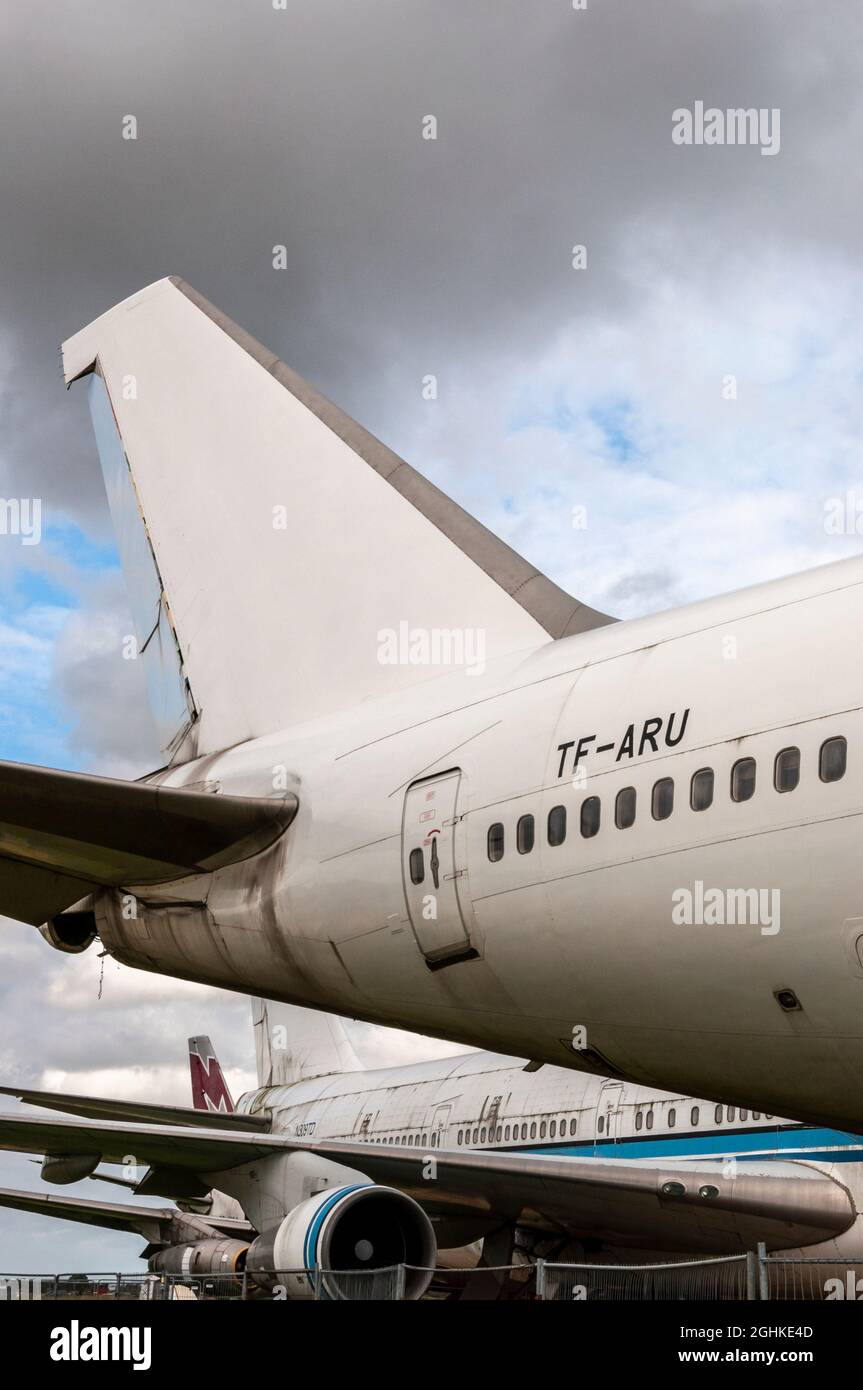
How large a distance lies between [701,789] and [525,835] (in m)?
0.99

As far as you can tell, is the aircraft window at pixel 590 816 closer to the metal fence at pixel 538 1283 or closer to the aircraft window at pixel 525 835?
the aircraft window at pixel 525 835

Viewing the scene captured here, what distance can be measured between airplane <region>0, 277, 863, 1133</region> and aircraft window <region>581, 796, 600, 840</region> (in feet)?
0.04

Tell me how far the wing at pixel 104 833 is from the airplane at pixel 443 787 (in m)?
0.02

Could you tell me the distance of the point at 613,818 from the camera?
5609 millimetres

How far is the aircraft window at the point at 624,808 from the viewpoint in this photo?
18.2ft

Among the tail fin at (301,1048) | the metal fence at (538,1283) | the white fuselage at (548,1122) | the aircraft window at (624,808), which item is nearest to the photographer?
the aircraft window at (624,808)

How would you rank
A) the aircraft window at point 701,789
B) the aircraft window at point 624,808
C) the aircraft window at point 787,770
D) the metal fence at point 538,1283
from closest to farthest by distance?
the aircraft window at point 787,770 < the aircraft window at point 701,789 < the aircraft window at point 624,808 < the metal fence at point 538,1283

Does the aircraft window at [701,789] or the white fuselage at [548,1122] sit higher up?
the aircraft window at [701,789]

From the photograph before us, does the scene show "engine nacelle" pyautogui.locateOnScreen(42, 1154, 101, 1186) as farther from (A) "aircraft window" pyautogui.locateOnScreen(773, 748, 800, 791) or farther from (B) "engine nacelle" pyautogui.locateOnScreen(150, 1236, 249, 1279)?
(A) "aircraft window" pyautogui.locateOnScreen(773, 748, 800, 791)

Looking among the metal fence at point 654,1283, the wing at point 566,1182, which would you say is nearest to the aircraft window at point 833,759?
the wing at point 566,1182

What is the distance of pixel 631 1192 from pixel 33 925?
340 inches
